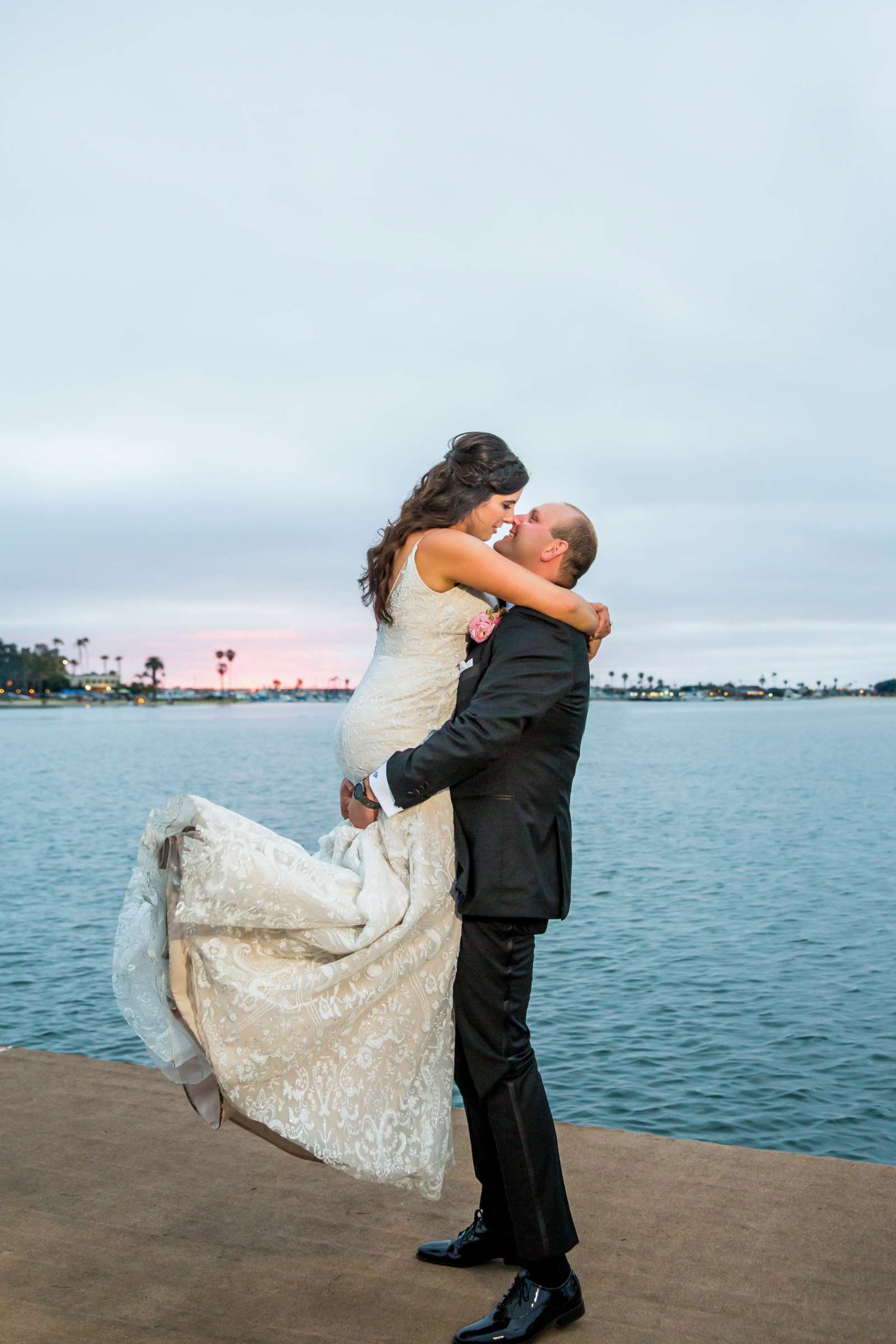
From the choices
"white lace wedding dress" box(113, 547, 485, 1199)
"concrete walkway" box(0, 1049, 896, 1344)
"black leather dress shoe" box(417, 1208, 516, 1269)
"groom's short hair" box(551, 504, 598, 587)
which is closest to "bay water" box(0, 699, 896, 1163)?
"concrete walkway" box(0, 1049, 896, 1344)

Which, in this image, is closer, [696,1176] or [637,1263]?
[637,1263]

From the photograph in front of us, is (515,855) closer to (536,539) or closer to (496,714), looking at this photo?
(496,714)

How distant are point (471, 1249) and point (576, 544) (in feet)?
6.49

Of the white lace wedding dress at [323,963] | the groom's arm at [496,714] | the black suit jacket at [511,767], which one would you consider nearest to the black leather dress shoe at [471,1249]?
the white lace wedding dress at [323,963]

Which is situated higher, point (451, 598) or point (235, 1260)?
point (451, 598)

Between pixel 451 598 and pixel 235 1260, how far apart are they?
1.93 meters

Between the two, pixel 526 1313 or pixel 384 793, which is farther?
pixel 384 793

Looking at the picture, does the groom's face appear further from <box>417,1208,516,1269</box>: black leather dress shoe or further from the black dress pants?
<box>417,1208,516,1269</box>: black leather dress shoe

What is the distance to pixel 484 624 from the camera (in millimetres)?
3146

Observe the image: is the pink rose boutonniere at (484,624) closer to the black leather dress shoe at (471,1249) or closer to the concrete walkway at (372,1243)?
the black leather dress shoe at (471,1249)

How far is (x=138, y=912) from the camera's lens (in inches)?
120

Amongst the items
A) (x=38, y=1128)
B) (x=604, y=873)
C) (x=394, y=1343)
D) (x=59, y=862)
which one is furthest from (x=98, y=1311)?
(x=59, y=862)

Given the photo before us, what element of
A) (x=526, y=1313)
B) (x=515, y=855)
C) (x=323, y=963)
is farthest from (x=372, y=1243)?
(x=515, y=855)

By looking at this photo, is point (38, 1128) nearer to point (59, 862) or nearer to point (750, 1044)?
point (750, 1044)
